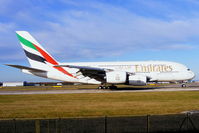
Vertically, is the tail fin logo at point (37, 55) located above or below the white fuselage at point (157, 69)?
above

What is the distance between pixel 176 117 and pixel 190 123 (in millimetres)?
691

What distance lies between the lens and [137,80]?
3569cm

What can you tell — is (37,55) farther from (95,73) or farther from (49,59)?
(95,73)

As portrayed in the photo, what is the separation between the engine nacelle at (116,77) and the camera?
36.0 m

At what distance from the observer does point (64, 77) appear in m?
40.0

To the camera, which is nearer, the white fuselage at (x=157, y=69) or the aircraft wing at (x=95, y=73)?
the aircraft wing at (x=95, y=73)

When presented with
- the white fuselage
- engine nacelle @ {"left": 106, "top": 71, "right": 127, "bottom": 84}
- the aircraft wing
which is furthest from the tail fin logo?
engine nacelle @ {"left": 106, "top": 71, "right": 127, "bottom": 84}

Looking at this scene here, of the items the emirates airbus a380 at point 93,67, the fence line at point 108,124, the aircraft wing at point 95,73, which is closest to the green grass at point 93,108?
the fence line at point 108,124

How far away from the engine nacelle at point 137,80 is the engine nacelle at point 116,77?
35.0 inches

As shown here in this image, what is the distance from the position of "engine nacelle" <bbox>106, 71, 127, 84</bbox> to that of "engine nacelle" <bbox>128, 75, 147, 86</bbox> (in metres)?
0.89

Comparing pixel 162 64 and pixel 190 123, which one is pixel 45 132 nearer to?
pixel 190 123

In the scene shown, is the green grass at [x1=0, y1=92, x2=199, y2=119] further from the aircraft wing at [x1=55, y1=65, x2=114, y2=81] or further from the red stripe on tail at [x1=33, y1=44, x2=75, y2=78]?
the red stripe on tail at [x1=33, y1=44, x2=75, y2=78]

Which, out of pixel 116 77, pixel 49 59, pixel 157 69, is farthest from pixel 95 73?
pixel 157 69

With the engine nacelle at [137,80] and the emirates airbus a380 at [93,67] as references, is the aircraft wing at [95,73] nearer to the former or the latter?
the emirates airbus a380 at [93,67]
